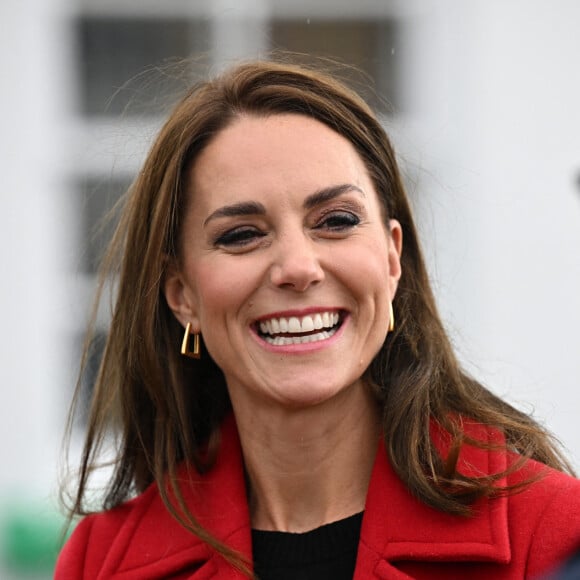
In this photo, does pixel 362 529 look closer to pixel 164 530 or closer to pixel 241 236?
pixel 164 530

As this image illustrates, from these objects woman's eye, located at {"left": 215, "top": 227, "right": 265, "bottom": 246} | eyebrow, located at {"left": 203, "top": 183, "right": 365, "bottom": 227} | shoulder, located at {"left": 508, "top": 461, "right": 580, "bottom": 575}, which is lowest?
shoulder, located at {"left": 508, "top": 461, "right": 580, "bottom": 575}

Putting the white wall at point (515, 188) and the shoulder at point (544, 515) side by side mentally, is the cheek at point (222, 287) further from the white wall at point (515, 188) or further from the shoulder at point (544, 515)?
the white wall at point (515, 188)

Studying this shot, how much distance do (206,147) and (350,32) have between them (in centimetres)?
328

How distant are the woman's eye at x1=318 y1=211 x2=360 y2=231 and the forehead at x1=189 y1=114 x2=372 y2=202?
0.24 feet

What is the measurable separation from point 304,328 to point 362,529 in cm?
45

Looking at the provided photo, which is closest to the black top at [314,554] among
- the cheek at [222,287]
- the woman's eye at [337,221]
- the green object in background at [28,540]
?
the cheek at [222,287]

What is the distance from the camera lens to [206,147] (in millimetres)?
3045

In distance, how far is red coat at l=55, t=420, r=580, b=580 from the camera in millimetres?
2648

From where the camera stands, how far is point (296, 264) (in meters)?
2.76

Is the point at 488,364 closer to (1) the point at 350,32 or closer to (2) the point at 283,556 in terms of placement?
(1) the point at 350,32

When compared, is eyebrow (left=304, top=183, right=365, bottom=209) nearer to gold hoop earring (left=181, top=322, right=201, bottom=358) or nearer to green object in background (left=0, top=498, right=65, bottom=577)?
gold hoop earring (left=181, top=322, right=201, bottom=358)

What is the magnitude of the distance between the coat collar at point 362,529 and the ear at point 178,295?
299mm

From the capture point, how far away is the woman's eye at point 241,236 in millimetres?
2885

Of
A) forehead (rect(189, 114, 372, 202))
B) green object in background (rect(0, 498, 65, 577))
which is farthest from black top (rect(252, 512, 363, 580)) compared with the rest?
green object in background (rect(0, 498, 65, 577))
